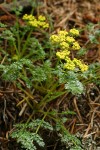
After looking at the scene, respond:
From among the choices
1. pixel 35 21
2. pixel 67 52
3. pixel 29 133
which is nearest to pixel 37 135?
pixel 29 133

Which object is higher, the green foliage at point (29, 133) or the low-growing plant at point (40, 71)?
the low-growing plant at point (40, 71)

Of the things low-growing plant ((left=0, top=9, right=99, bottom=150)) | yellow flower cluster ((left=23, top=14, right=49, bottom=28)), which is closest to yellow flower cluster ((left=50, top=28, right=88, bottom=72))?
low-growing plant ((left=0, top=9, right=99, bottom=150))

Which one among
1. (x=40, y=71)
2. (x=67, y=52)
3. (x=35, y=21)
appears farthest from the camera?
(x=35, y=21)

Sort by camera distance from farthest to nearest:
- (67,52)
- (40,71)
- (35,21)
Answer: (35,21) < (40,71) < (67,52)

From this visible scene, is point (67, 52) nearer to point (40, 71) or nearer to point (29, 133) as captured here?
point (40, 71)

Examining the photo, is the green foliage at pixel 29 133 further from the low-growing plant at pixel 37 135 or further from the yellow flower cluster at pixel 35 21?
the yellow flower cluster at pixel 35 21

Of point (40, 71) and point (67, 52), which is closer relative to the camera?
point (67, 52)

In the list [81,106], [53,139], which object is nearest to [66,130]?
[53,139]

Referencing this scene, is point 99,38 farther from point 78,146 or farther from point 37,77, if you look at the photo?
point 78,146

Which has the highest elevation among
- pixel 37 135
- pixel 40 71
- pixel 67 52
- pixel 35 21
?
pixel 35 21

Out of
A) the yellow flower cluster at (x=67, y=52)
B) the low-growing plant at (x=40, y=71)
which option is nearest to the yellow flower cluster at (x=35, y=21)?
the low-growing plant at (x=40, y=71)

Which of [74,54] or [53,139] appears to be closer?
[53,139]
